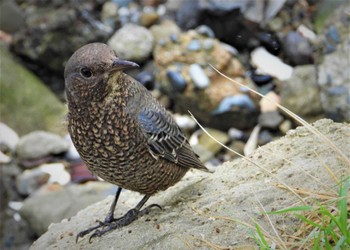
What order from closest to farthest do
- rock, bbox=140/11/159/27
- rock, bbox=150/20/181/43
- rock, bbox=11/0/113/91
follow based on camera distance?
rock, bbox=150/20/181/43 < rock, bbox=11/0/113/91 < rock, bbox=140/11/159/27

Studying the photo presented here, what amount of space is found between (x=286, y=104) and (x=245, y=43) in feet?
3.40

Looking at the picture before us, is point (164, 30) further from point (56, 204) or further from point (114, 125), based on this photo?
point (114, 125)

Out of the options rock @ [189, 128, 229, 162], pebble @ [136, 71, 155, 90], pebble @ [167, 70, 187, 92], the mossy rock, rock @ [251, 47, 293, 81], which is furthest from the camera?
the mossy rock

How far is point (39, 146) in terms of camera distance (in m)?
7.76

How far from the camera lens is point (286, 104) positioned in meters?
6.76

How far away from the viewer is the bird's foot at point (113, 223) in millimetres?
4156

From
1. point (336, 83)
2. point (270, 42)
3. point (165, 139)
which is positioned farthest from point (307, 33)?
point (165, 139)

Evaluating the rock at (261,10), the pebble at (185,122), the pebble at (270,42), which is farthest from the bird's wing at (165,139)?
the rock at (261,10)

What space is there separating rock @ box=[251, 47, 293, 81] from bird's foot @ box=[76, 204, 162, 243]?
2681mm

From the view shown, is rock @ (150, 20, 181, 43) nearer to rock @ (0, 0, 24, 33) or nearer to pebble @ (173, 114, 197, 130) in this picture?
pebble @ (173, 114, 197, 130)

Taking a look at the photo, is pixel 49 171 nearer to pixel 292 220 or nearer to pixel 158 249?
pixel 158 249

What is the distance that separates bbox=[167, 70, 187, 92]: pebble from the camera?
7.45 meters

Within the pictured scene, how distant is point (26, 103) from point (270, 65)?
317 centimetres

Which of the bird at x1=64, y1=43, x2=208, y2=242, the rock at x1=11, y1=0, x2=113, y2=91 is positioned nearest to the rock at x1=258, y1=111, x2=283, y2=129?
the rock at x1=11, y1=0, x2=113, y2=91
